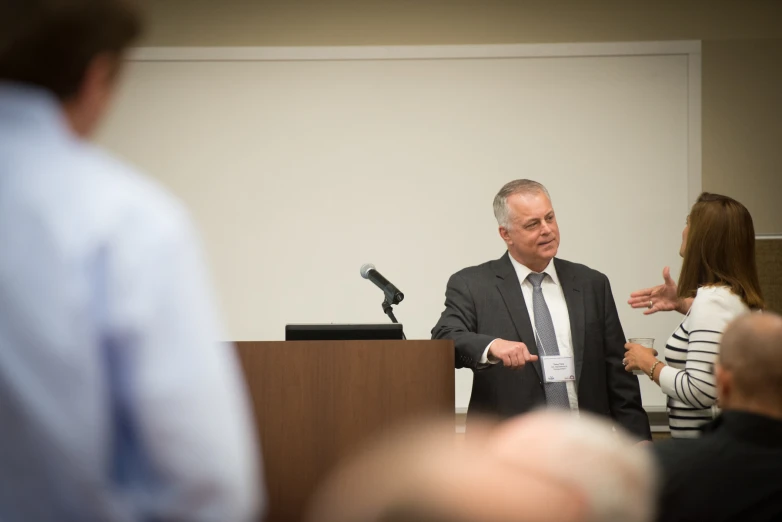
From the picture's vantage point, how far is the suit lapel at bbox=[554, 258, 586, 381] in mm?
3307

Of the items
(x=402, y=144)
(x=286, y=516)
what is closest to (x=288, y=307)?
(x=402, y=144)

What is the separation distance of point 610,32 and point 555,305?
2492 mm

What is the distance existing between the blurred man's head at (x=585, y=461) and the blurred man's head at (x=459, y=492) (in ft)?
0.04

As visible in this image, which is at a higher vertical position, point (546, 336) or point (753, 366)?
point (753, 366)

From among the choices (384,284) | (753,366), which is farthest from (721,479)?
(384,284)

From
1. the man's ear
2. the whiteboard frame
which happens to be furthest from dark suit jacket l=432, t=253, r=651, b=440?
the whiteboard frame

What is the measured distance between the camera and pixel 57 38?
2.91 feet

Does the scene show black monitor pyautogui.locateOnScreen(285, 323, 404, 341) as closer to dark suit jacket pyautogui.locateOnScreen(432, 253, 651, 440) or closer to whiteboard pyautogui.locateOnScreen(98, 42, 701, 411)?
dark suit jacket pyautogui.locateOnScreen(432, 253, 651, 440)

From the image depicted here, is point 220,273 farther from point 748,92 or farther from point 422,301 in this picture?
point 748,92

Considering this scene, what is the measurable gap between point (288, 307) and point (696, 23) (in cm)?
317

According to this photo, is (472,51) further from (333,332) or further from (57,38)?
(57,38)

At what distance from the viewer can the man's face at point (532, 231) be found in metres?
3.47

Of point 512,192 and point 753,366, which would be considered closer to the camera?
point 753,366

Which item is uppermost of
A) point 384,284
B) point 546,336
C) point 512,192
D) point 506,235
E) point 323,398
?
point 512,192
